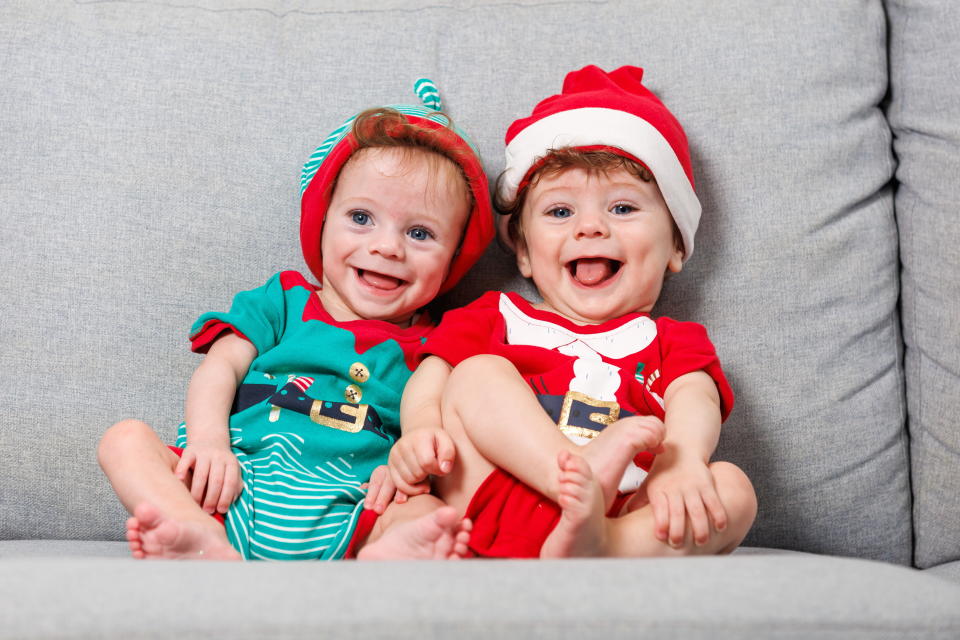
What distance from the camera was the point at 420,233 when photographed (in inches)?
51.0

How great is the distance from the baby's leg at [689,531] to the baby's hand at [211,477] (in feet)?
1.55

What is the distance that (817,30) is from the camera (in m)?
1.45

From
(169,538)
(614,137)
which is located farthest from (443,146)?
(169,538)

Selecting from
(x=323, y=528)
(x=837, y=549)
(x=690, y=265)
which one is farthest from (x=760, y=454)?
(x=323, y=528)

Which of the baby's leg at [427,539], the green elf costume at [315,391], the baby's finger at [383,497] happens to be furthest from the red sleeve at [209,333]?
the baby's leg at [427,539]

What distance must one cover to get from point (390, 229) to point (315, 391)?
0.88ft

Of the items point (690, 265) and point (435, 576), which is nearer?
point (435, 576)

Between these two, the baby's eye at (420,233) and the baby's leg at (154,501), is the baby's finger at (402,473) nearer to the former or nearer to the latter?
the baby's leg at (154,501)

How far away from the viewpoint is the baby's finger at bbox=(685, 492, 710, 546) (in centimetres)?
95

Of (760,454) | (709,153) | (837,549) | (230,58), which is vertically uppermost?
(230,58)

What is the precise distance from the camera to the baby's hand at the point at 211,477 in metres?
1.04

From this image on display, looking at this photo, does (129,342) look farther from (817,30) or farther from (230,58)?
(817,30)

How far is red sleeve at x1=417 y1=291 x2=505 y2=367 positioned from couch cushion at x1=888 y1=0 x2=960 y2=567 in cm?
70

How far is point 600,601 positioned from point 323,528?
0.50 metres
